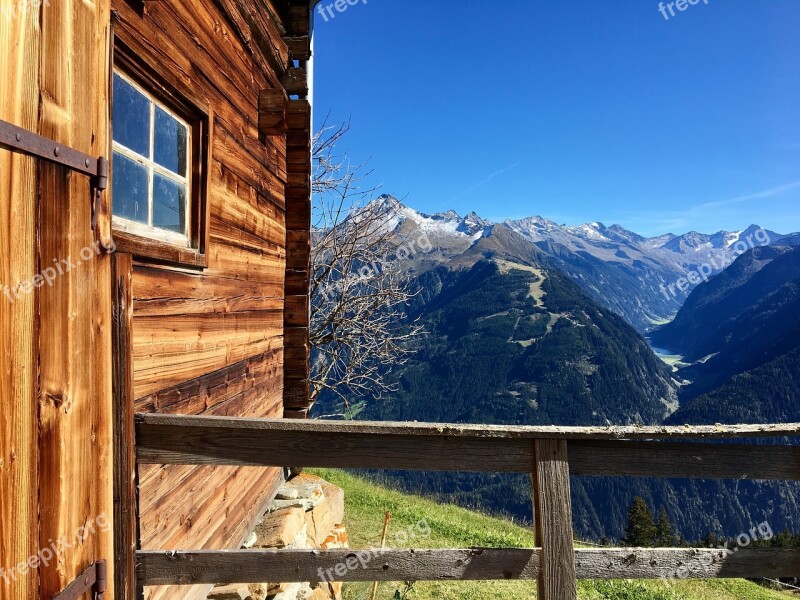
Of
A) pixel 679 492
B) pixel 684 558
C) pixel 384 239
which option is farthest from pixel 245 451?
pixel 679 492

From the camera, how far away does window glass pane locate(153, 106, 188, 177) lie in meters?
2.93

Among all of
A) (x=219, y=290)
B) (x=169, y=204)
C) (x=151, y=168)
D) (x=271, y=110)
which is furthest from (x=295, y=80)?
(x=151, y=168)

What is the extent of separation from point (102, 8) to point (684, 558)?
343 centimetres

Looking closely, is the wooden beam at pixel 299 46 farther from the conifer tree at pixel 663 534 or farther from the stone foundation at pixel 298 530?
the conifer tree at pixel 663 534

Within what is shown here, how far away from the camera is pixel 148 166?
2.79 m

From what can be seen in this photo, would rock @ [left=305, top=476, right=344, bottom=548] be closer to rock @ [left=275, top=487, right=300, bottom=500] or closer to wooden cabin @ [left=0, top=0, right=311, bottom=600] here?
rock @ [left=275, top=487, right=300, bottom=500]

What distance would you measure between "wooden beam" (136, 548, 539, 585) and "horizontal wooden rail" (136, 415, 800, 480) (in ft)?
1.28

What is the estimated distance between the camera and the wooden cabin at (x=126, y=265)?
154 centimetres

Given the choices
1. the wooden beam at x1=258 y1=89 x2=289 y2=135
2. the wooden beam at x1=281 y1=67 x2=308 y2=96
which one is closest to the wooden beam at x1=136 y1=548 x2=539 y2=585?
the wooden beam at x1=258 y1=89 x2=289 y2=135

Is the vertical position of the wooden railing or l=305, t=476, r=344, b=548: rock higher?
the wooden railing

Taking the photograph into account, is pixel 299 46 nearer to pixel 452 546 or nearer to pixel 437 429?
pixel 437 429

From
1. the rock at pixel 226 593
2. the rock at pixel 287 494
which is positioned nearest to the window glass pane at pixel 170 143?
the rock at pixel 226 593

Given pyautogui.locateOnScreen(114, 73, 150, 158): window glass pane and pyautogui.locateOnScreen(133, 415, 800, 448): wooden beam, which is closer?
pyautogui.locateOnScreen(133, 415, 800, 448): wooden beam

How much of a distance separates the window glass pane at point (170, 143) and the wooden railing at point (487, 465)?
158 cm
